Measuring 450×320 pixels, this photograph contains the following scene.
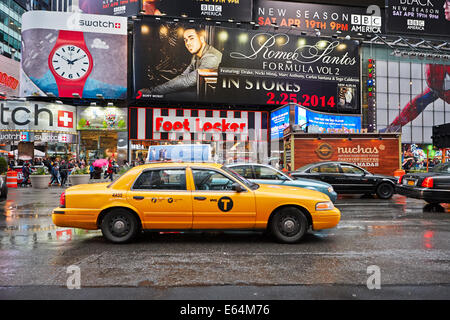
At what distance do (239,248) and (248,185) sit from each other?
116 centimetres

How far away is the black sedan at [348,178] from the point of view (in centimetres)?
1210

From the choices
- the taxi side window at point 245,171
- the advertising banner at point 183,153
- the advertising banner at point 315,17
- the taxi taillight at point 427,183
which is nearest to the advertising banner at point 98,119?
the advertising banner at point 183,153

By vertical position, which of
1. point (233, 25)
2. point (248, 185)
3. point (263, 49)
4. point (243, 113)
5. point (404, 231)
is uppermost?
point (233, 25)

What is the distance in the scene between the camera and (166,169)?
587cm

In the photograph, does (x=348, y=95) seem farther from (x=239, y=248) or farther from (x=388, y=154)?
(x=239, y=248)

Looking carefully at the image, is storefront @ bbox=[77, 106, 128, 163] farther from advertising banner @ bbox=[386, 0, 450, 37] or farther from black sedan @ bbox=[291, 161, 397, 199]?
advertising banner @ bbox=[386, 0, 450, 37]

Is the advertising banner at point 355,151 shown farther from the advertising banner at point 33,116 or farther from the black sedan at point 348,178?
the advertising banner at point 33,116

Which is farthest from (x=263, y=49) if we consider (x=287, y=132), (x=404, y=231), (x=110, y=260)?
(x=110, y=260)

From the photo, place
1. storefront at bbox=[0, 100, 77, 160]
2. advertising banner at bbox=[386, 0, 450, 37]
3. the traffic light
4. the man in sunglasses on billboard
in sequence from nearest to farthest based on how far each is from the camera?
the traffic light
storefront at bbox=[0, 100, 77, 160]
the man in sunglasses on billboard
advertising banner at bbox=[386, 0, 450, 37]

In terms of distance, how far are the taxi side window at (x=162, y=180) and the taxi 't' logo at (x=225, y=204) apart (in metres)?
0.72

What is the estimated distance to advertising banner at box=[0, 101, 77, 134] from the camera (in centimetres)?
2370

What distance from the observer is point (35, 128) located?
24.0 metres

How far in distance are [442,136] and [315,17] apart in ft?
72.4

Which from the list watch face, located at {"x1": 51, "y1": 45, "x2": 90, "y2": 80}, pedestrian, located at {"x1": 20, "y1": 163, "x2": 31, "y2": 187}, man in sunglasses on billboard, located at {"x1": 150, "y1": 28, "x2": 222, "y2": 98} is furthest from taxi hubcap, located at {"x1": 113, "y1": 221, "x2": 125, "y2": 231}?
watch face, located at {"x1": 51, "y1": 45, "x2": 90, "y2": 80}
